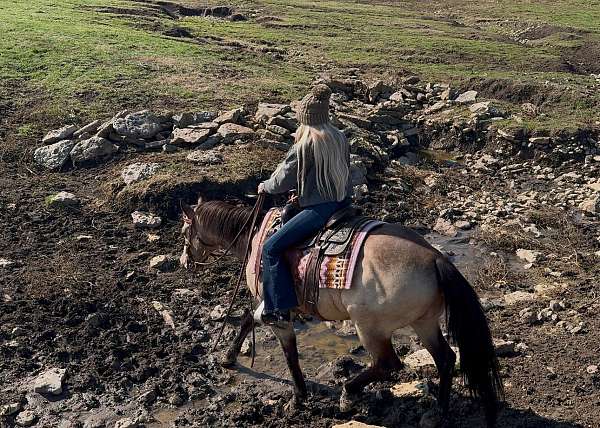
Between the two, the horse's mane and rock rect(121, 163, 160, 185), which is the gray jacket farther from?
rock rect(121, 163, 160, 185)

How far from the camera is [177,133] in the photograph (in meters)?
13.0

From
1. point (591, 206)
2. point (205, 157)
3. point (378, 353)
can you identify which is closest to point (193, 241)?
point (378, 353)

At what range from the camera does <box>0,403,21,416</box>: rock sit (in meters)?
6.52

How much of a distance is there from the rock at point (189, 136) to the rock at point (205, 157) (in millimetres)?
488

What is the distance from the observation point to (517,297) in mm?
8609

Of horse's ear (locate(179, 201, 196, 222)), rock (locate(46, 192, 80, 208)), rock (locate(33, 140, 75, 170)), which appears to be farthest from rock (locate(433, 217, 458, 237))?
rock (locate(33, 140, 75, 170))

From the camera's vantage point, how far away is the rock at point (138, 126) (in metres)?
13.1

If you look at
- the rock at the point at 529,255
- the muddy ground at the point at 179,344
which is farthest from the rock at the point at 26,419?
the rock at the point at 529,255

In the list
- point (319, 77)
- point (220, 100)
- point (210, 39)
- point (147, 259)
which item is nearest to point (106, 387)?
point (147, 259)

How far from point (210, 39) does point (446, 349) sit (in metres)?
23.2

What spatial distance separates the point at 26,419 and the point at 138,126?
300 inches

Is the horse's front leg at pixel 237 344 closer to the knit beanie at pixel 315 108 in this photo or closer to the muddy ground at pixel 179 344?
the muddy ground at pixel 179 344

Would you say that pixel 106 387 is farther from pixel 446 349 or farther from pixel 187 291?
pixel 446 349

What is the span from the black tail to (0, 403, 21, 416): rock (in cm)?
415
